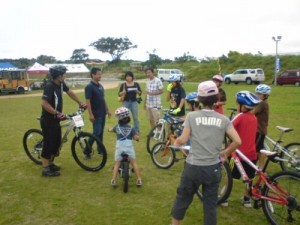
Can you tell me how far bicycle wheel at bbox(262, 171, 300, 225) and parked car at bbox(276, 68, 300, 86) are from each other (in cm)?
3042

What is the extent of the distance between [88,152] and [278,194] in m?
3.76

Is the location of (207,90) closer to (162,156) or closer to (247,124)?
(247,124)

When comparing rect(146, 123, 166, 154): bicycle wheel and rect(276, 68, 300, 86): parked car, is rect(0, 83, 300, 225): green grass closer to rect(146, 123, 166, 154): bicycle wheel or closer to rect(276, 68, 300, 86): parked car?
rect(146, 123, 166, 154): bicycle wheel

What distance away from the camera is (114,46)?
91.2 m

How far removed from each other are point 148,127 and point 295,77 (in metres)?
25.7

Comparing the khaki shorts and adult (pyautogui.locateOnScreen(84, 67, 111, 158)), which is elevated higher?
adult (pyautogui.locateOnScreen(84, 67, 111, 158))

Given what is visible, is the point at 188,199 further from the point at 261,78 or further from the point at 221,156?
the point at 261,78

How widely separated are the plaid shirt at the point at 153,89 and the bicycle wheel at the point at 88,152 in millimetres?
2659

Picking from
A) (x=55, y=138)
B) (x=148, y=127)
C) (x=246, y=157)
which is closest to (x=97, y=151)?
(x=55, y=138)

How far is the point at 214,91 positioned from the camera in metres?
3.21

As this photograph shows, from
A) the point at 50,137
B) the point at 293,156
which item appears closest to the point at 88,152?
the point at 50,137

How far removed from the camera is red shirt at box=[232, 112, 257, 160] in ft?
14.0

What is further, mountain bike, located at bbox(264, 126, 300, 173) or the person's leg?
mountain bike, located at bbox(264, 126, 300, 173)

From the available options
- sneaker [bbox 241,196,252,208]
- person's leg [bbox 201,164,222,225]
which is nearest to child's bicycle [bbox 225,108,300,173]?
sneaker [bbox 241,196,252,208]
